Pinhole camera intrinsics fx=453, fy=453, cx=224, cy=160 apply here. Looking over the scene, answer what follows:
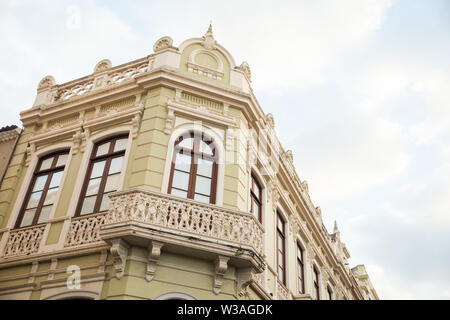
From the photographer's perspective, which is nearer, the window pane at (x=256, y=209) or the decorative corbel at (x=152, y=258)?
the decorative corbel at (x=152, y=258)

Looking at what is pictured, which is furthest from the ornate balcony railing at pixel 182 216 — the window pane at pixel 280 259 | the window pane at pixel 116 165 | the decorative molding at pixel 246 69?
the decorative molding at pixel 246 69

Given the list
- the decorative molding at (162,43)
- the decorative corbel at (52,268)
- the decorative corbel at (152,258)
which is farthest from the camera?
the decorative molding at (162,43)

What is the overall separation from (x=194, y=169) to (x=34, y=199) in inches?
178

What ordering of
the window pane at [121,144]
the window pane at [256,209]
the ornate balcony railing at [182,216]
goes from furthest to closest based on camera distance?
the window pane at [256,209], the window pane at [121,144], the ornate balcony railing at [182,216]

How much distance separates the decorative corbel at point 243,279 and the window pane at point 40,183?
6.08 metres

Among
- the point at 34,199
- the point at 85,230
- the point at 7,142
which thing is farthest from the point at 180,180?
the point at 7,142

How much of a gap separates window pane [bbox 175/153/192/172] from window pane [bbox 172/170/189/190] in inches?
5.1

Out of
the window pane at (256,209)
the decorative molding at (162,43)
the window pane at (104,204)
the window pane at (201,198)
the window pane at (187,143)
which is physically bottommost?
the window pane at (104,204)

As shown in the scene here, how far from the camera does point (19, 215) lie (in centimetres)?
1186

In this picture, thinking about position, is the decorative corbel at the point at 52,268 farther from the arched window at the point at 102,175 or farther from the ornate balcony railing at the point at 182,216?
the ornate balcony railing at the point at 182,216

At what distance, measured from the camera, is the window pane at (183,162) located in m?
11.0

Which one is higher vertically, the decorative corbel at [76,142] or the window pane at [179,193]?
the decorative corbel at [76,142]

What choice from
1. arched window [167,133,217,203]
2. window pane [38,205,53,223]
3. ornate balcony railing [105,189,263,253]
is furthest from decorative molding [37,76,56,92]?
ornate balcony railing [105,189,263,253]
